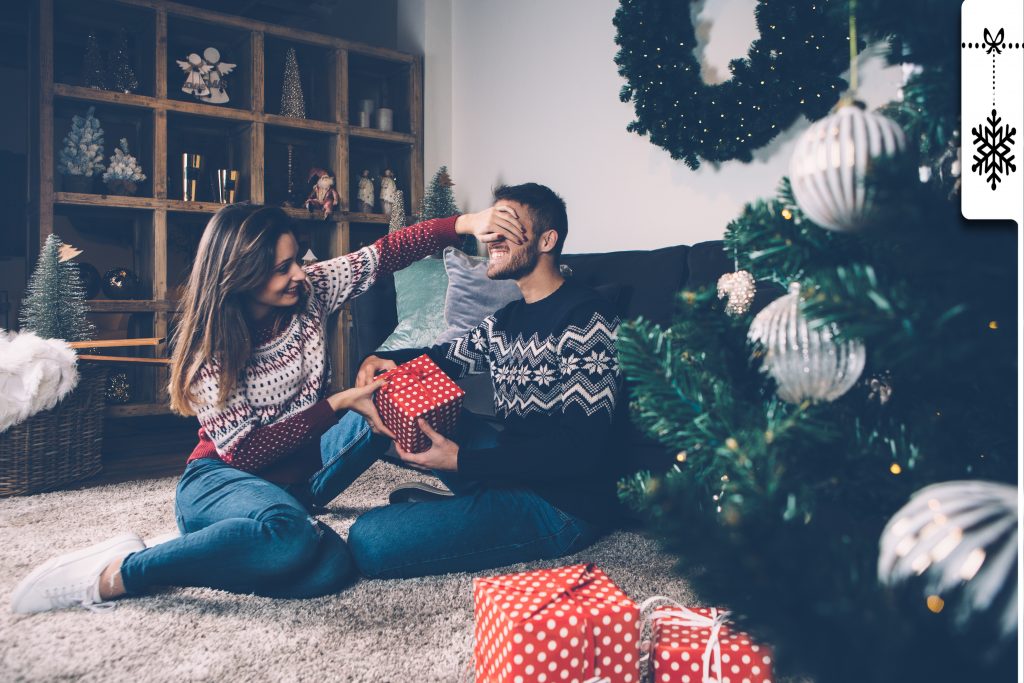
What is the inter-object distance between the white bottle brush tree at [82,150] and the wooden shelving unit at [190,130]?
8cm

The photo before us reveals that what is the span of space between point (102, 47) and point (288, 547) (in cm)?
351

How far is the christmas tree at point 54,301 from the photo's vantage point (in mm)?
2670

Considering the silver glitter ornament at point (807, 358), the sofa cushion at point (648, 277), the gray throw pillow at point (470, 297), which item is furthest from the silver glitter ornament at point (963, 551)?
the gray throw pillow at point (470, 297)

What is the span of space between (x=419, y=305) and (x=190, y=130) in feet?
6.79

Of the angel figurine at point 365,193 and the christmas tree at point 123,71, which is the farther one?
the angel figurine at point 365,193

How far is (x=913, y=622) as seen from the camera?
0.47 metres

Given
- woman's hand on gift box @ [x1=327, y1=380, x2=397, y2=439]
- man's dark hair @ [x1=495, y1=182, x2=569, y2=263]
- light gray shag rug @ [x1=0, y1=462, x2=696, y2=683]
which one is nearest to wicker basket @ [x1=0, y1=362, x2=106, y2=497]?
light gray shag rug @ [x1=0, y1=462, x2=696, y2=683]

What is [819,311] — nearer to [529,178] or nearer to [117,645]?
[117,645]

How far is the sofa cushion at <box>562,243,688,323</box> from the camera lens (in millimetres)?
2248

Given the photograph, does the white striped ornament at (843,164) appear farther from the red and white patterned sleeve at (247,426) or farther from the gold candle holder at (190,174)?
the gold candle holder at (190,174)

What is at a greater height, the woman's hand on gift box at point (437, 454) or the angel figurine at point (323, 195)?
the angel figurine at point (323, 195)

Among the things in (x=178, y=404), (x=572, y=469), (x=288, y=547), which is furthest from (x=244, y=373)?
(x=572, y=469)

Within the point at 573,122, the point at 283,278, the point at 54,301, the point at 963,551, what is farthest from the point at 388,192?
the point at 963,551

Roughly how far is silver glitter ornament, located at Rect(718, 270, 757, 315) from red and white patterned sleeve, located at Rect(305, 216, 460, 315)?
126 centimetres
